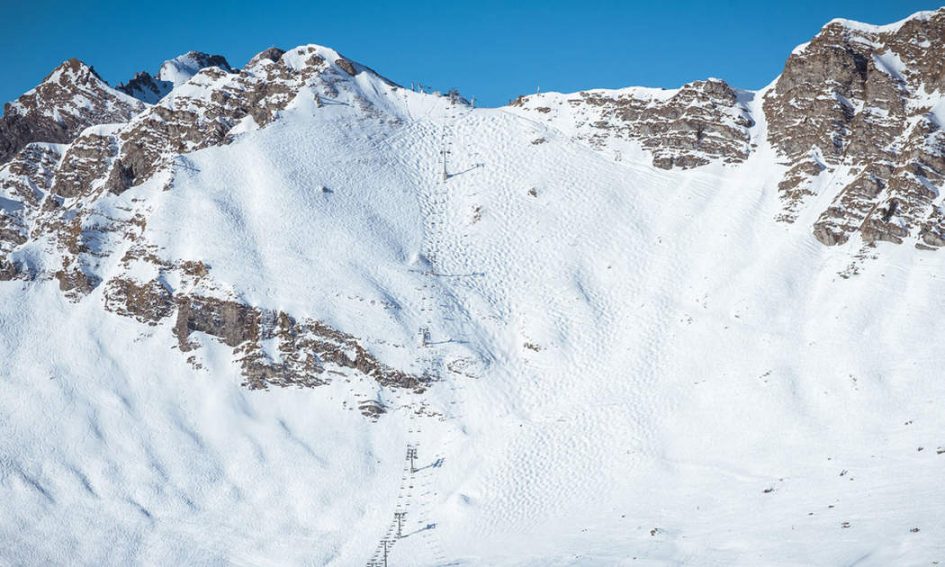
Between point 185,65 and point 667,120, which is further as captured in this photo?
point 185,65

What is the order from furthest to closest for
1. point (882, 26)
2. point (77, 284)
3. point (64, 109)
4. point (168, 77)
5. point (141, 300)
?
point (168, 77), point (64, 109), point (882, 26), point (77, 284), point (141, 300)

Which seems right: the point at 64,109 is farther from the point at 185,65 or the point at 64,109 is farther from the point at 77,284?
the point at 77,284

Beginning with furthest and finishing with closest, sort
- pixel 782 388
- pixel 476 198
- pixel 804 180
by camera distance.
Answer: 1. pixel 476 198
2. pixel 804 180
3. pixel 782 388

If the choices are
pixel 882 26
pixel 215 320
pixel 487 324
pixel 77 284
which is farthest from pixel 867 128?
pixel 77 284

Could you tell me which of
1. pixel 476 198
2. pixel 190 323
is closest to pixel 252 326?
pixel 190 323

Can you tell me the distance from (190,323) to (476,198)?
29.6 m

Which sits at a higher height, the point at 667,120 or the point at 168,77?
the point at 168,77

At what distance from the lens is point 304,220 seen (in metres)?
84.6

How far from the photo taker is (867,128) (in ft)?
280

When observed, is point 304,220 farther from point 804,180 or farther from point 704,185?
point 804,180

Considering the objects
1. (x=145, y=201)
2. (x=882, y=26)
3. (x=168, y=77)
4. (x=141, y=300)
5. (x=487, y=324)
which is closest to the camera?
(x=487, y=324)

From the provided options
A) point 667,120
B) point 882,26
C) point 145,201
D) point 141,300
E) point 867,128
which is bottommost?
point 141,300

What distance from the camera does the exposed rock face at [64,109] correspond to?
4668 inches

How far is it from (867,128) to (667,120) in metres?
19.2
